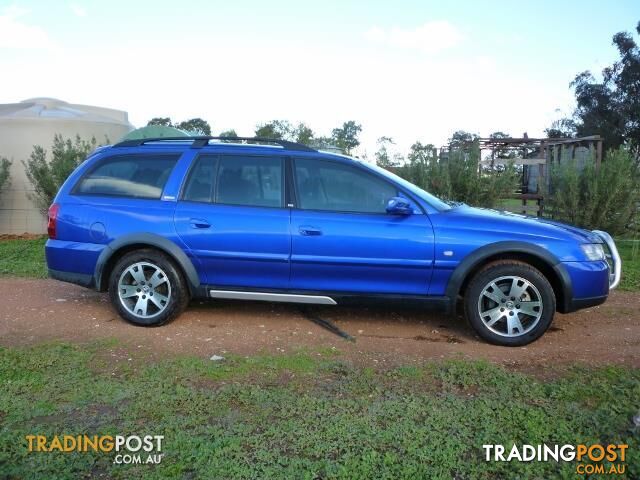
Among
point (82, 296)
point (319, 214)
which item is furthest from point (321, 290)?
point (82, 296)

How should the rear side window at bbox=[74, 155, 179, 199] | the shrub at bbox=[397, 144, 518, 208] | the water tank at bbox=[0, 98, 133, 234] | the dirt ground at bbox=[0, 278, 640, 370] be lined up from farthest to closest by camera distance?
the water tank at bbox=[0, 98, 133, 234] → the shrub at bbox=[397, 144, 518, 208] → the rear side window at bbox=[74, 155, 179, 199] → the dirt ground at bbox=[0, 278, 640, 370]

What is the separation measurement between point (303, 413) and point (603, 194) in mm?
7290

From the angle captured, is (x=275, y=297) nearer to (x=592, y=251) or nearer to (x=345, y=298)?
(x=345, y=298)

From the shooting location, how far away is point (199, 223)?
5.03m

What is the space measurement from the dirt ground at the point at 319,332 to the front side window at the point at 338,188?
111 centimetres

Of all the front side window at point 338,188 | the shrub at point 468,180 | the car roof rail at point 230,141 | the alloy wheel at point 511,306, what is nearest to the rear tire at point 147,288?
the car roof rail at point 230,141

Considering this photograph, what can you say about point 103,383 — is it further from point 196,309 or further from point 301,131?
point 301,131

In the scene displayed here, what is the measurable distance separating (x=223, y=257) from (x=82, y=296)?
7.65ft

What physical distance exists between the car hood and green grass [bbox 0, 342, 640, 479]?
1.16 metres

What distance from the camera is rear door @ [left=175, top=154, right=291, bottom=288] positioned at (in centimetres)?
493

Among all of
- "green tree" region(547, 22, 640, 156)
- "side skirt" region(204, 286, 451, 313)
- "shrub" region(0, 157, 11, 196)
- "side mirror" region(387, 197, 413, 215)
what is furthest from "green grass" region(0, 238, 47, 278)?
"green tree" region(547, 22, 640, 156)

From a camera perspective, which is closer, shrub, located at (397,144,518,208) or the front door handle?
the front door handle

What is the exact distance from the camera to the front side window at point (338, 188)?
4.95 meters

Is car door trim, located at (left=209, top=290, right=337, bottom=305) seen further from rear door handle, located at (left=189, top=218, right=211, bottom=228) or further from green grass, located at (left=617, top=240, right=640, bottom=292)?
green grass, located at (left=617, top=240, right=640, bottom=292)
